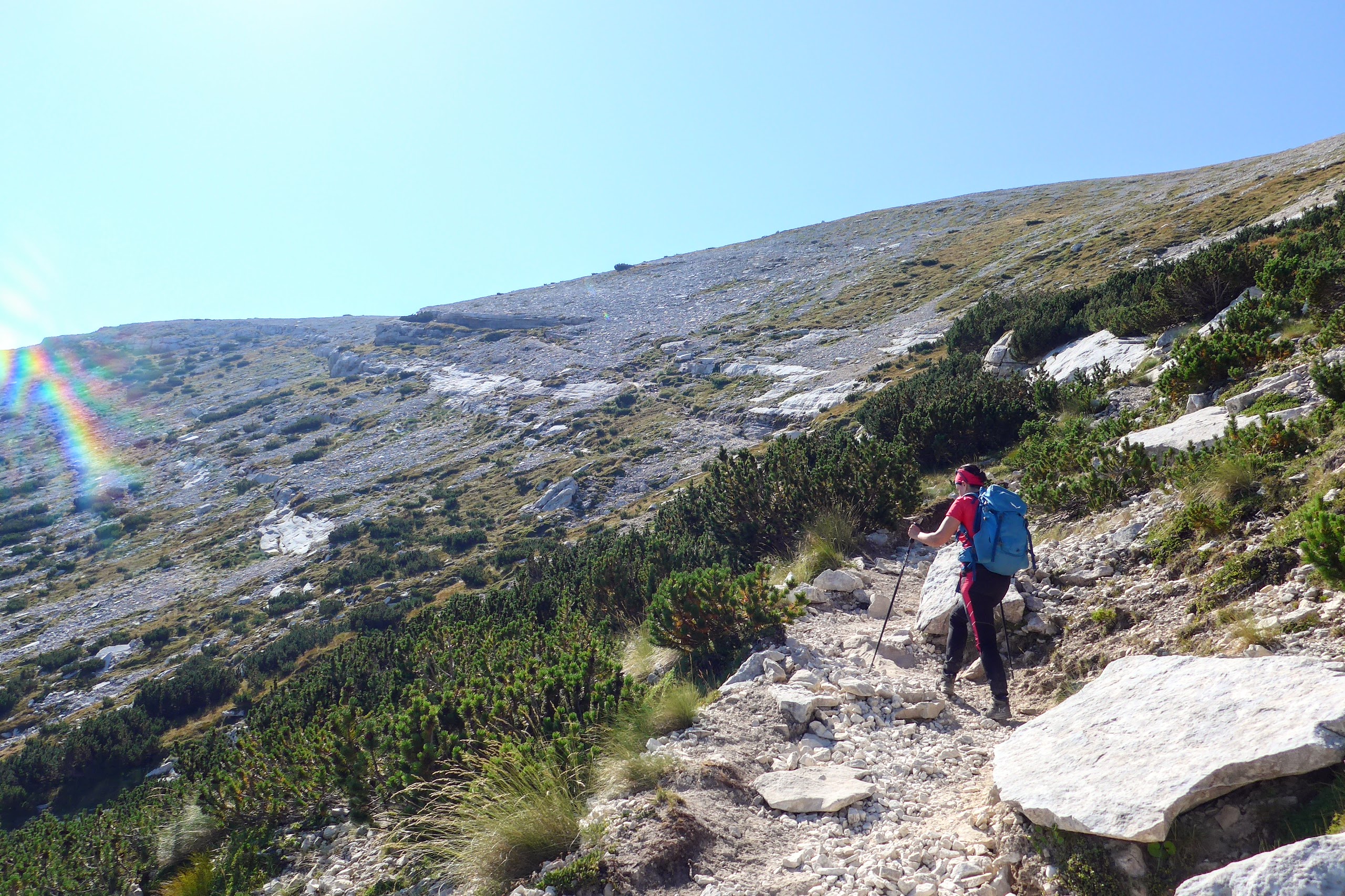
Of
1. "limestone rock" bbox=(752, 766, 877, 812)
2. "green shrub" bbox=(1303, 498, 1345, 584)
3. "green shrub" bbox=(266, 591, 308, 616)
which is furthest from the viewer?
"green shrub" bbox=(266, 591, 308, 616)

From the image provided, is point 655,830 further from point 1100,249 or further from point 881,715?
point 1100,249

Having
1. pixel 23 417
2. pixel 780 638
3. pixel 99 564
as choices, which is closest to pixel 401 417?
pixel 99 564

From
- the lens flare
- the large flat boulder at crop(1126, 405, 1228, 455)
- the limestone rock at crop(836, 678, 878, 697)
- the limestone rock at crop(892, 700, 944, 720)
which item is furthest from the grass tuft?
the lens flare

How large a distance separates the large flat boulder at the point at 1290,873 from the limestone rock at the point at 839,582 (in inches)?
191

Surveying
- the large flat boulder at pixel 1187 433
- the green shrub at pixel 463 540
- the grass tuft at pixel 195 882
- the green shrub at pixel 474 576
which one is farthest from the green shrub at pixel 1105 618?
the green shrub at pixel 463 540

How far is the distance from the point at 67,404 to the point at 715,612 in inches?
3201

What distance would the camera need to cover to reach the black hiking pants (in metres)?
4.57

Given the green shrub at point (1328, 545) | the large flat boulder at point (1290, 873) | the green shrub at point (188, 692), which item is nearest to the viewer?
the large flat boulder at point (1290, 873)

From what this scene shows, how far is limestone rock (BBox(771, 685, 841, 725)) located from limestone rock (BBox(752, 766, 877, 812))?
518 millimetres

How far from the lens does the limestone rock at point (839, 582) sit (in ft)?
22.6

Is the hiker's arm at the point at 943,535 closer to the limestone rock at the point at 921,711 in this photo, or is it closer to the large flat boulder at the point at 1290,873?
the limestone rock at the point at 921,711

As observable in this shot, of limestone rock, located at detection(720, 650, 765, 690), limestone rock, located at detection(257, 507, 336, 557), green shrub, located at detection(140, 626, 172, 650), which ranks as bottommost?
green shrub, located at detection(140, 626, 172, 650)

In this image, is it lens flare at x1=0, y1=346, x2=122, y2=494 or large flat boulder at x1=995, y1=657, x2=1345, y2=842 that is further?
lens flare at x1=0, y1=346, x2=122, y2=494

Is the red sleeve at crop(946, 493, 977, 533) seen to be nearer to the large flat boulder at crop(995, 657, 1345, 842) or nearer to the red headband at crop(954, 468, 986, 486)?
the red headband at crop(954, 468, 986, 486)
